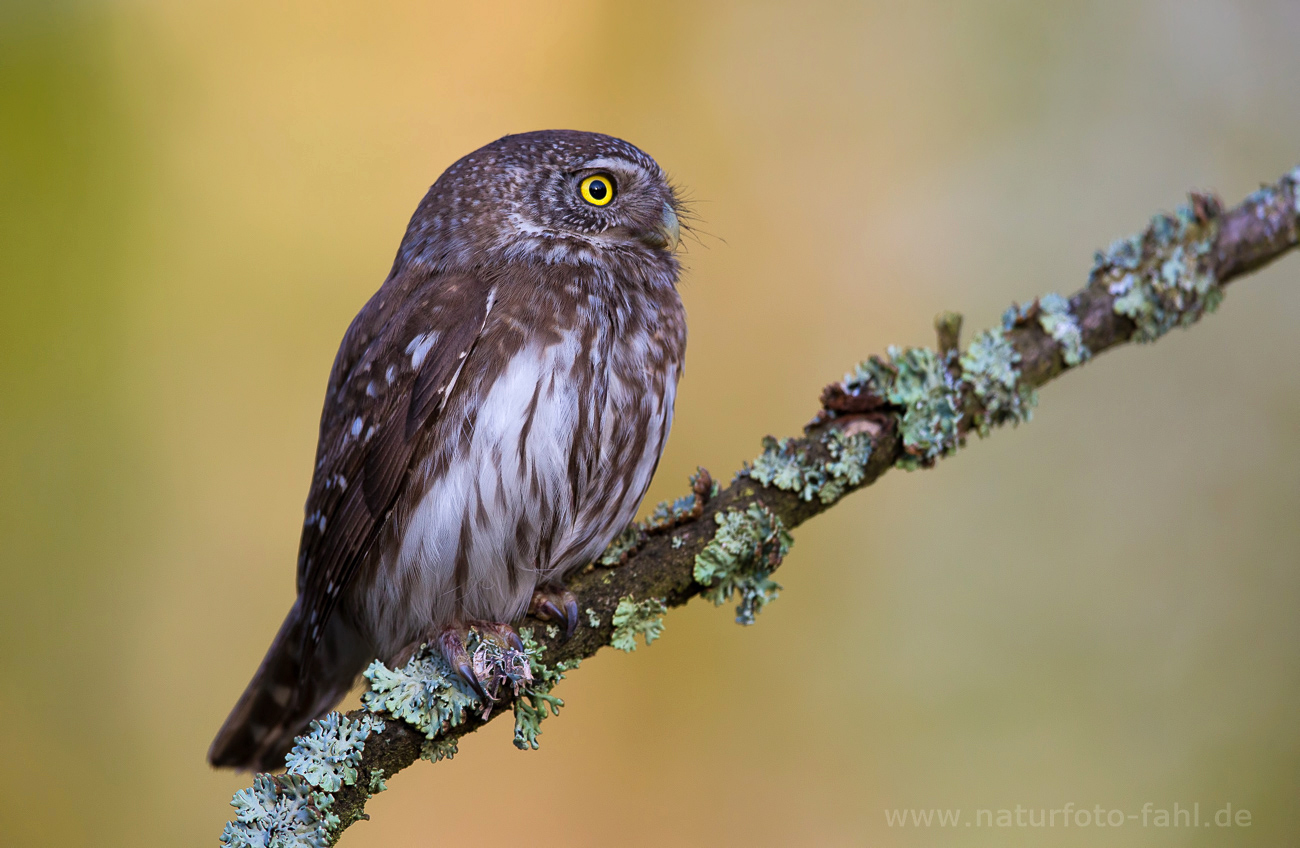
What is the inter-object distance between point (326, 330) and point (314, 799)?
2.32m

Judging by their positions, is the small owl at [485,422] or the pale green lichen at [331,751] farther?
the small owl at [485,422]

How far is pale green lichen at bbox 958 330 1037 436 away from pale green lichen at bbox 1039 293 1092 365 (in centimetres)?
11

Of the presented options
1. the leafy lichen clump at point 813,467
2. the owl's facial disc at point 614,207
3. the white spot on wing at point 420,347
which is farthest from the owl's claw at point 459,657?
the owl's facial disc at point 614,207

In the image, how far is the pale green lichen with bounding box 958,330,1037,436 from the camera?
2209mm

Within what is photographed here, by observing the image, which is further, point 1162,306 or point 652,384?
point 1162,306

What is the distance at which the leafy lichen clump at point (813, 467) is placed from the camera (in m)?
2.09

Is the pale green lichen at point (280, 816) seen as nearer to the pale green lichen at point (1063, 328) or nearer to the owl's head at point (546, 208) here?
the owl's head at point (546, 208)

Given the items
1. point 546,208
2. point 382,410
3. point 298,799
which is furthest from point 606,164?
point 298,799

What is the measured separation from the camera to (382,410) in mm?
2039

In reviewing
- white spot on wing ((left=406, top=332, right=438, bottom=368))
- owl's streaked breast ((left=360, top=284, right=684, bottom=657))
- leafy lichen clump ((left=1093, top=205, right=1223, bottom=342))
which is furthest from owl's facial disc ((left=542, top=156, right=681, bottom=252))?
leafy lichen clump ((left=1093, top=205, right=1223, bottom=342))

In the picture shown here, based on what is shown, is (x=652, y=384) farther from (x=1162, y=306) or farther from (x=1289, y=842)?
(x=1289, y=842)

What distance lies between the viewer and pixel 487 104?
11.8 ft

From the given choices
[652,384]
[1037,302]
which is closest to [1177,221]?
[1037,302]

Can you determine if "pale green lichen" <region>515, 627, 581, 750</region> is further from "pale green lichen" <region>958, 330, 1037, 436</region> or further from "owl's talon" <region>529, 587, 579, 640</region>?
"pale green lichen" <region>958, 330, 1037, 436</region>
